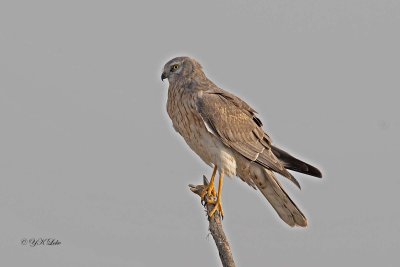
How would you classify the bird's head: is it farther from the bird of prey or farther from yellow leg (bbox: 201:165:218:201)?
yellow leg (bbox: 201:165:218:201)

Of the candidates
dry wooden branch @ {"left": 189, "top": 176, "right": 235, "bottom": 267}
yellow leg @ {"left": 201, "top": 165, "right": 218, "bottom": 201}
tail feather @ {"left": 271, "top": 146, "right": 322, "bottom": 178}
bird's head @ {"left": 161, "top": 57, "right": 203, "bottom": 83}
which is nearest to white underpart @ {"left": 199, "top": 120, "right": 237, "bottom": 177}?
yellow leg @ {"left": 201, "top": 165, "right": 218, "bottom": 201}

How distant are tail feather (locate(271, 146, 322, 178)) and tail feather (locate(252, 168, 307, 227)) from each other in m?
0.24

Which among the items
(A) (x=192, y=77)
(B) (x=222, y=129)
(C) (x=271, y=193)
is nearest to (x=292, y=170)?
(C) (x=271, y=193)

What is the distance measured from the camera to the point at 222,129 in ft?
29.8

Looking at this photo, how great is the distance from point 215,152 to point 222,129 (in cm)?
31

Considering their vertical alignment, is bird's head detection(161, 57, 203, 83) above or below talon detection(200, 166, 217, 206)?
above

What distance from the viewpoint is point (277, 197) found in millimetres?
9367

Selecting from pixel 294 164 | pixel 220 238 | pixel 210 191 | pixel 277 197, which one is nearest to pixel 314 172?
pixel 294 164

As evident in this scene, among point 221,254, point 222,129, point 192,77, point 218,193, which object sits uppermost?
point 192,77

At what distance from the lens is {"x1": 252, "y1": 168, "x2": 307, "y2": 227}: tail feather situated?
366 inches

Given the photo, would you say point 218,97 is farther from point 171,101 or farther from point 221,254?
point 221,254

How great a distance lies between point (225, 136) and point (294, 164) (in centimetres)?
97

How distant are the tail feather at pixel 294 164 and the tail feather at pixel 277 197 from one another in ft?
0.77

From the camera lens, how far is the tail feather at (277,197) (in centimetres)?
929
